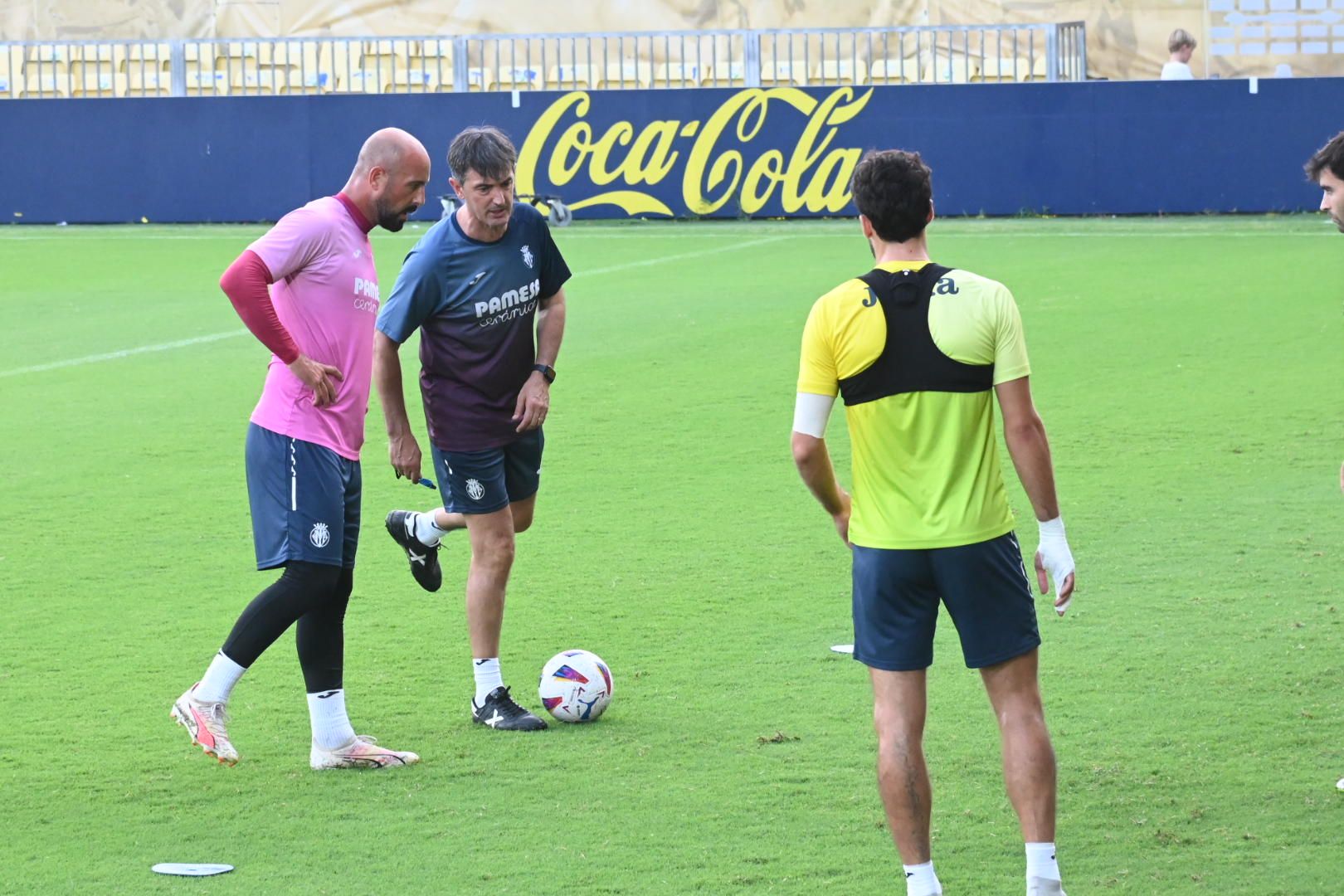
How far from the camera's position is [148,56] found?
35406 millimetres

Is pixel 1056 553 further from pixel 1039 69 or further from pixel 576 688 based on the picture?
pixel 1039 69

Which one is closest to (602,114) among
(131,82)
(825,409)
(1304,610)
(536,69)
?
(536,69)

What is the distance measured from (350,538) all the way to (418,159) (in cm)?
123

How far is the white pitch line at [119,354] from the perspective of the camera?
1503 cm

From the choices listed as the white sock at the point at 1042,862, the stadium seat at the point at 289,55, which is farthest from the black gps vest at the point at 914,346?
the stadium seat at the point at 289,55

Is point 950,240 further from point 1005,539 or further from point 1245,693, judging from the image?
point 1005,539

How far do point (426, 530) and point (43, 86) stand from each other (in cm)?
3040

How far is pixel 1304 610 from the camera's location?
740cm

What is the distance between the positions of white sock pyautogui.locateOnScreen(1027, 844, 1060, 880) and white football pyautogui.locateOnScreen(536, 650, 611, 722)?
2.23m

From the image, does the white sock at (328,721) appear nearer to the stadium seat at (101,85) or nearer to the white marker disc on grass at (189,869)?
the white marker disc on grass at (189,869)

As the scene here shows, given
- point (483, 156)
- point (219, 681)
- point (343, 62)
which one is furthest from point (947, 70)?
point (219, 681)

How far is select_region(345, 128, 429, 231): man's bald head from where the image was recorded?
582 centimetres

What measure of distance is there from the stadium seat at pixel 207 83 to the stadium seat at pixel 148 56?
52 centimetres

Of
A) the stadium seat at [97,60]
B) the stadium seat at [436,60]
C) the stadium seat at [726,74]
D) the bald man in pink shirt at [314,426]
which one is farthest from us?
the stadium seat at [436,60]
